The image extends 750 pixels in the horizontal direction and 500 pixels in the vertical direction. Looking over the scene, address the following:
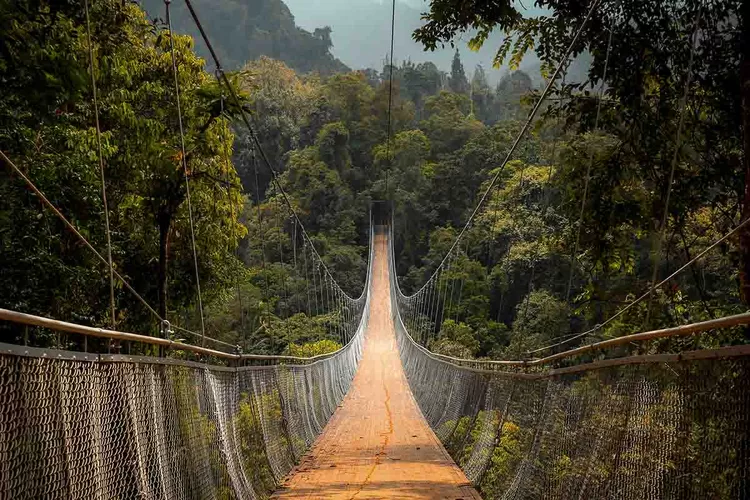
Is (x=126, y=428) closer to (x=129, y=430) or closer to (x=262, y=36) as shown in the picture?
(x=129, y=430)

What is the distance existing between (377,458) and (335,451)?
0.67 meters

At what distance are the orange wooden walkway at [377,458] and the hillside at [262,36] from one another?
263ft

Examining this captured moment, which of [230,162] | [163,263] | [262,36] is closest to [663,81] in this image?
[163,263]

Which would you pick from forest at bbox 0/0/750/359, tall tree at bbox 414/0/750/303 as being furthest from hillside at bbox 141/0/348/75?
tall tree at bbox 414/0/750/303

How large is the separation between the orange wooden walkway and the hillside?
80.2m

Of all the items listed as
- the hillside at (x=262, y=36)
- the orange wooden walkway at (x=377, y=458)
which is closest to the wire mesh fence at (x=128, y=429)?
the orange wooden walkway at (x=377, y=458)

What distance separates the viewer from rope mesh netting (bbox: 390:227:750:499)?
1.67m

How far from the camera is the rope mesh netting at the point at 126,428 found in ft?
5.33

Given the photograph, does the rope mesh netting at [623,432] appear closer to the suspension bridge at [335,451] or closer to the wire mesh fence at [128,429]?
the suspension bridge at [335,451]

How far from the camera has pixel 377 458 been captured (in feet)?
24.1

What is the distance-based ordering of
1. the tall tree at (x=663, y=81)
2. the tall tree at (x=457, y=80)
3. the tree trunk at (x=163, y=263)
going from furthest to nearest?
the tall tree at (x=457, y=80), the tree trunk at (x=163, y=263), the tall tree at (x=663, y=81)

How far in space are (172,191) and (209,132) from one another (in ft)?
Result: 2.84

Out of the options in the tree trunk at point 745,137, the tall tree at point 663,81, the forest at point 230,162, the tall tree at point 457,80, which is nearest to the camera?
the tree trunk at point 745,137

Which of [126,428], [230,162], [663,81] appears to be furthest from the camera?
[230,162]
